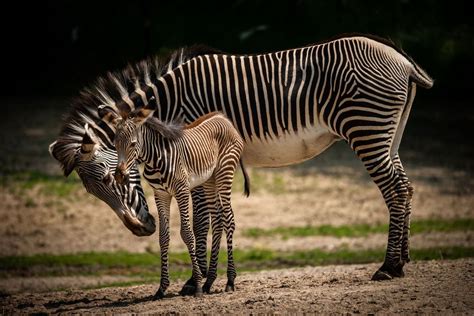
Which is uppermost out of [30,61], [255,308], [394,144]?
[30,61]

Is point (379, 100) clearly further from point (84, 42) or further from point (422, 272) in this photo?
point (84, 42)

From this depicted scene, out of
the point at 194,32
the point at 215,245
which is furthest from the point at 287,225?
the point at 194,32

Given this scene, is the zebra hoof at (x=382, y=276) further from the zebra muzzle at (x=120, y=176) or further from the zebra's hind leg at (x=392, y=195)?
the zebra muzzle at (x=120, y=176)

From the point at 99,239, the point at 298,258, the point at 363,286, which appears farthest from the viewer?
the point at 99,239

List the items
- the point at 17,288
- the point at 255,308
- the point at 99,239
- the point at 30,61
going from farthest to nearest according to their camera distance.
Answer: the point at 30,61
the point at 99,239
the point at 17,288
the point at 255,308

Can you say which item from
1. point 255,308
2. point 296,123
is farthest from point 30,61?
point 255,308

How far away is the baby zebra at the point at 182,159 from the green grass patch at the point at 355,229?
238 inches

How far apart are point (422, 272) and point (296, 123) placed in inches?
88.2

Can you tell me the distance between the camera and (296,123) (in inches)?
392

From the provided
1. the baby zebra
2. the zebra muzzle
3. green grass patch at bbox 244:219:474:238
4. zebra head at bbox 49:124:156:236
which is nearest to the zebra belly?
the baby zebra

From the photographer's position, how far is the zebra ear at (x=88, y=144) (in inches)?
372

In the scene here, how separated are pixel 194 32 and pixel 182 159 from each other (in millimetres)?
14649

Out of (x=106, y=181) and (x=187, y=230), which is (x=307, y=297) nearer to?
(x=187, y=230)

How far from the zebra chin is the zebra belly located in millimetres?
1337
